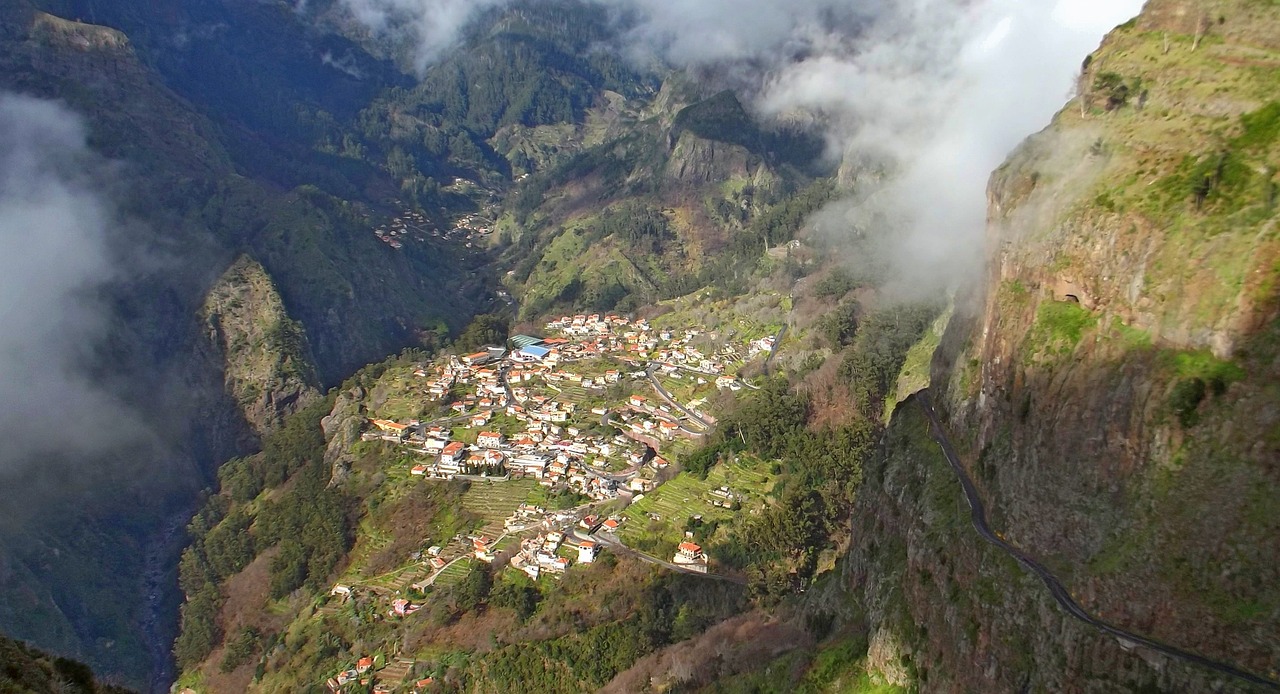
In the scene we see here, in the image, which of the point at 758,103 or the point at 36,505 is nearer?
the point at 36,505

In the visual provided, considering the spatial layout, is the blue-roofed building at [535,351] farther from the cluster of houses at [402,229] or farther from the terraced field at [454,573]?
the cluster of houses at [402,229]

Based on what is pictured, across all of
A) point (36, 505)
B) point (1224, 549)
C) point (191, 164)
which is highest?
point (191, 164)

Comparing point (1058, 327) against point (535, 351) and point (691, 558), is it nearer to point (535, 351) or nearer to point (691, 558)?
point (691, 558)

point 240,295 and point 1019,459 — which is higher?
point 240,295

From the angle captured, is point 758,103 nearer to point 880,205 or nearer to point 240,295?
point 880,205

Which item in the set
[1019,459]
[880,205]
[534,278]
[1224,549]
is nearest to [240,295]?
[534,278]

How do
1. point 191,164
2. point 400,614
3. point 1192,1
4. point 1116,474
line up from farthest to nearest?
point 191,164, point 400,614, point 1192,1, point 1116,474

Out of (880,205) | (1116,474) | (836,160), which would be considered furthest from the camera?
(836,160)

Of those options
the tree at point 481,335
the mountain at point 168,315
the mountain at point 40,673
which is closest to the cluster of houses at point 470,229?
the mountain at point 168,315
